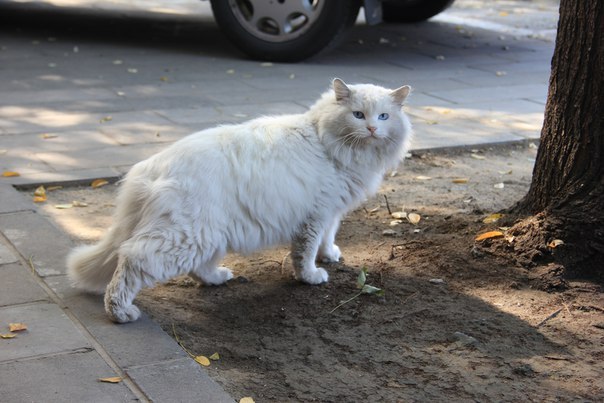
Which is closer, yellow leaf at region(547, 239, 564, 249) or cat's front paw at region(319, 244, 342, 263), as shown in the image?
yellow leaf at region(547, 239, 564, 249)

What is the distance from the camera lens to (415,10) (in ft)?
39.9

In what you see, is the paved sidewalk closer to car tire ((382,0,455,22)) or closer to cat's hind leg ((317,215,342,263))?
car tire ((382,0,455,22))

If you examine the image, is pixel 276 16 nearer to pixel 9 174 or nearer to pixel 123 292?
pixel 9 174

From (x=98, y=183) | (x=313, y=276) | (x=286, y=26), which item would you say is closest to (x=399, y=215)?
(x=313, y=276)

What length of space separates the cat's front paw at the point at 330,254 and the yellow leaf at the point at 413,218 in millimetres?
711

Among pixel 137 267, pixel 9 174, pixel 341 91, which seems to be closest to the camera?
pixel 137 267

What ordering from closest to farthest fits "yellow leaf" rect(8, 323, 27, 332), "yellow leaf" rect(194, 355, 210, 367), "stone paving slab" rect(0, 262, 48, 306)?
1. "yellow leaf" rect(194, 355, 210, 367)
2. "yellow leaf" rect(8, 323, 27, 332)
3. "stone paving slab" rect(0, 262, 48, 306)

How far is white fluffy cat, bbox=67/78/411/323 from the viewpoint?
152 inches

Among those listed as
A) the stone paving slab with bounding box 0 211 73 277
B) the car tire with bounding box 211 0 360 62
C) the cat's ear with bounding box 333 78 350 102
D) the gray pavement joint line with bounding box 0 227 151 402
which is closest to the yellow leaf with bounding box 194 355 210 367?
the gray pavement joint line with bounding box 0 227 151 402

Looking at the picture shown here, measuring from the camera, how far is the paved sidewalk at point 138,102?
3.52 metres

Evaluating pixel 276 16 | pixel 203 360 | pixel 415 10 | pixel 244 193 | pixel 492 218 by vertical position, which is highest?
pixel 276 16

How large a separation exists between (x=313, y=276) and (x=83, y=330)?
1.17 metres

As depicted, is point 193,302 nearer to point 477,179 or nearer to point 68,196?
point 68,196

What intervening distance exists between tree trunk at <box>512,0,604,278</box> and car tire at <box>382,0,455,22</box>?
302 inches
